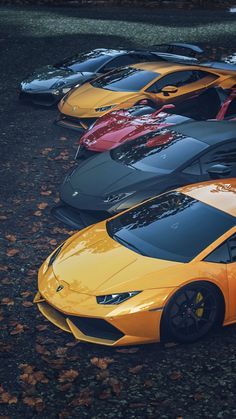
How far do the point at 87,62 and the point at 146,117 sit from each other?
513 centimetres

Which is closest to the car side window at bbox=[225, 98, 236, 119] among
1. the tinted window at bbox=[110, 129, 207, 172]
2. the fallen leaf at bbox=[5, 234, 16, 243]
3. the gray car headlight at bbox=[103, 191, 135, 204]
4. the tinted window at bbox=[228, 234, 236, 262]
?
the tinted window at bbox=[110, 129, 207, 172]

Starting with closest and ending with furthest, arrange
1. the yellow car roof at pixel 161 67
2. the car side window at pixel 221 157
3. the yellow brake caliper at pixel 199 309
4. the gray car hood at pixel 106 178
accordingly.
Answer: the yellow brake caliper at pixel 199 309
the gray car hood at pixel 106 178
the car side window at pixel 221 157
the yellow car roof at pixel 161 67

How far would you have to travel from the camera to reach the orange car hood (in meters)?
14.8

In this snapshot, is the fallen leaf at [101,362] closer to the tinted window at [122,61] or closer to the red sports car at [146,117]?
the red sports car at [146,117]

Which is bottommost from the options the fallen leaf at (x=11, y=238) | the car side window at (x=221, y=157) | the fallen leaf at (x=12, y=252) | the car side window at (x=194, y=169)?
the fallen leaf at (x=11, y=238)

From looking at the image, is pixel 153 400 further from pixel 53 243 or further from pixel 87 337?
pixel 53 243

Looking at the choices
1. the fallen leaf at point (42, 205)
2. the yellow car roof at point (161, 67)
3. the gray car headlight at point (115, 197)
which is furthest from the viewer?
the yellow car roof at point (161, 67)

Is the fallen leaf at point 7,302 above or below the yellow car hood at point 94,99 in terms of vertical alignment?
below

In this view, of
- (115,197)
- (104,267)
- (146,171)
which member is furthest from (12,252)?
(104,267)

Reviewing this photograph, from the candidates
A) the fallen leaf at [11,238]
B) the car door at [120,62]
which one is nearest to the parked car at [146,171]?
the fallen leaf at [11,238]

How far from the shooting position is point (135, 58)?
18.0 metres

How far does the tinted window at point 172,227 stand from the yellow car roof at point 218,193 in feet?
0.28

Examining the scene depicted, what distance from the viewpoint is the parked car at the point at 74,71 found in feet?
53.9

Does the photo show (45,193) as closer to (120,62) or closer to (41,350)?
(41,350)
